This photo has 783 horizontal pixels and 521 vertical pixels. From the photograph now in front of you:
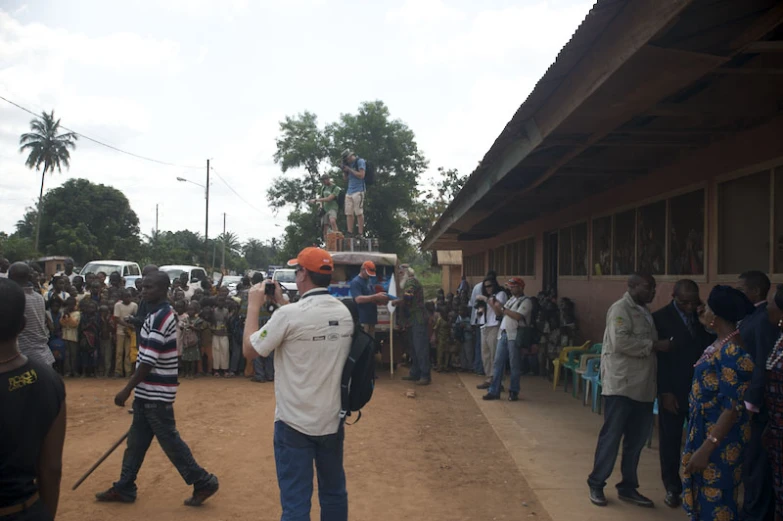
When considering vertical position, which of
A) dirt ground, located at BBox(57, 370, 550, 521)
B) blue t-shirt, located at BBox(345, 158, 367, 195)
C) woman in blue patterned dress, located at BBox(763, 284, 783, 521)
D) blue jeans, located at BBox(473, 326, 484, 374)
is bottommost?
Answer: dirt ground, located at BBox(57, 370, 550, 521)

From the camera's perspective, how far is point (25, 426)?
2258 mm

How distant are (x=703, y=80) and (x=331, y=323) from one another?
138 inches

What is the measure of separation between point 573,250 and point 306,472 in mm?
9394

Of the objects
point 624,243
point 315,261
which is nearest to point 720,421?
point 315,261

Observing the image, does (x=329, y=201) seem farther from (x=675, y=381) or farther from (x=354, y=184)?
(x=675, y=381)

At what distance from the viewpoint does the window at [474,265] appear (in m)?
23.8

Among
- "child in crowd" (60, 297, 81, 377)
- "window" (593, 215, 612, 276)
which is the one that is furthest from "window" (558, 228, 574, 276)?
"child in crowd" (60, 297, 81, 377)

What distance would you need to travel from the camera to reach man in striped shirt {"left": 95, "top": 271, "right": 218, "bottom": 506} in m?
4.83

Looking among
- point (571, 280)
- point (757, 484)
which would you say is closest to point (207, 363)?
point (571, 280)

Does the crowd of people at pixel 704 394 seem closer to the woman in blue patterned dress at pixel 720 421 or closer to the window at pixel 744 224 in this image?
the woman in blue patterned dress at pixel 720 421

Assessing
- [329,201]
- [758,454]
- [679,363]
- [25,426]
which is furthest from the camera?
[329,201]

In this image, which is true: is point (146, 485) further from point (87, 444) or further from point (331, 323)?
point (331, 323)

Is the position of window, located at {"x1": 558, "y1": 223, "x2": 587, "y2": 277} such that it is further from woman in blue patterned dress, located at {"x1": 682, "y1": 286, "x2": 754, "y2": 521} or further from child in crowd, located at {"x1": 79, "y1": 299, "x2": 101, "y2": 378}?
child in crowd, located at {"x1": 79, "y1": 299, "x2": 101, "y2": 378}

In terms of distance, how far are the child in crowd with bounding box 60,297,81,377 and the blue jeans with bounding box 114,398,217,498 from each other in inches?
262
